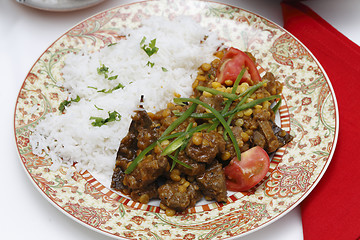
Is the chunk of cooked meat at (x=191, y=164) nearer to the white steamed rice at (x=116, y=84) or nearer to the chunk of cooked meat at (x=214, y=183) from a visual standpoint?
the chunk of cooked meat at (x=214, y=183)

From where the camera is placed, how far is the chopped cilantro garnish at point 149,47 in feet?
16.6

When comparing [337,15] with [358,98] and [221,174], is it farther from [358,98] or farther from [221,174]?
[221,174]

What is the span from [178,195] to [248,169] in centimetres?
74

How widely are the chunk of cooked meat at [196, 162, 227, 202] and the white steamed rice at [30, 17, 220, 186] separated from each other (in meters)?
1.04

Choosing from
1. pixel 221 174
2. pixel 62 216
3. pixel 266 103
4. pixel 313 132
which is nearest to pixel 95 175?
pixel 62 216

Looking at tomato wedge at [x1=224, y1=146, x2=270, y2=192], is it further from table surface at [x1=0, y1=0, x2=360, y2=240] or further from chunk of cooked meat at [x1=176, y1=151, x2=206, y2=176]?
table surface at [x1=0, y1=0, x2=360, y2=240]

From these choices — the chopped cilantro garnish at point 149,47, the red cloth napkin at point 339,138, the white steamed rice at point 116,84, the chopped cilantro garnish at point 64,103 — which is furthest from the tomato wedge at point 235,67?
the chopped cilantro garnish at point 64,103

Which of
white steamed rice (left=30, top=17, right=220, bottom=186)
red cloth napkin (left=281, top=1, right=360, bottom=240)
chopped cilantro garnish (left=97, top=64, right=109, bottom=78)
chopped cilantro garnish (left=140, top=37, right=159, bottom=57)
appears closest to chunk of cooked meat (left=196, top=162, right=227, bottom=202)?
red cloth napkin (left=281, top=1, right=360, bottom=240)

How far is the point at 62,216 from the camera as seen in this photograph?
419cm

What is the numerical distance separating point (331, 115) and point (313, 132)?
271mm

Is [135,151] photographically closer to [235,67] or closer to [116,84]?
[116,84]

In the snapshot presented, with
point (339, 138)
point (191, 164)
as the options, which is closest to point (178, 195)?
point (191, 164)

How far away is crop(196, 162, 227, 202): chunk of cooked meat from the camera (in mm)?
3891

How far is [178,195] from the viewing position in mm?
3844
